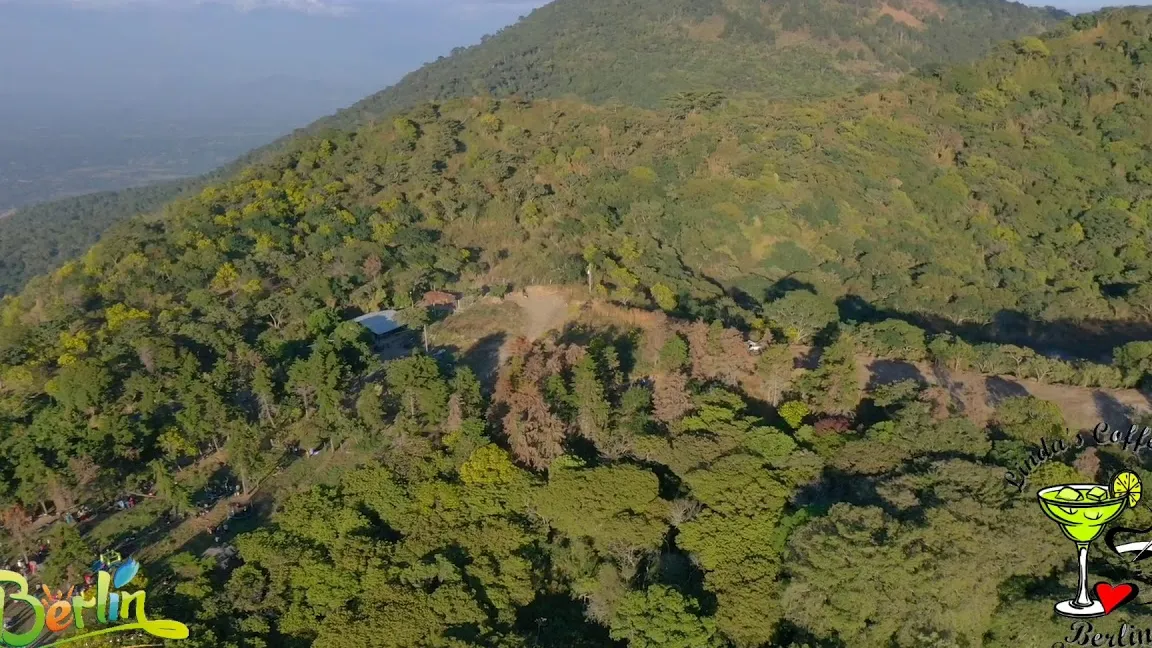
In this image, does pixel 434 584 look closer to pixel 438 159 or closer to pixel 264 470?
pixel 264 470

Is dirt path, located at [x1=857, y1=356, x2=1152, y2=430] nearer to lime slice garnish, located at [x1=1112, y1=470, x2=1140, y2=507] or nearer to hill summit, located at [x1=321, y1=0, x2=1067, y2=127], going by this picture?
lime slice garnish, located at [x1=1112, y1=470, x2=1140, y2=507]

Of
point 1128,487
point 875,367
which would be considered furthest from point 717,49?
point 1128,487

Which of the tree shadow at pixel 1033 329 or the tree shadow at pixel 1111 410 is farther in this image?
the tree shadow at pixel 1033 329

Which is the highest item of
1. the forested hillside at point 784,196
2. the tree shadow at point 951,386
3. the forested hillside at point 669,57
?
the forested hillside at point 669,57

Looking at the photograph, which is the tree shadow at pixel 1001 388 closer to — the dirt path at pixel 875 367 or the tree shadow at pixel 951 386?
the dirt path at pixel 875 367

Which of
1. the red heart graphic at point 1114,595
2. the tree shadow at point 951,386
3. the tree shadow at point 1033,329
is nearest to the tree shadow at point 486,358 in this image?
the tree shadow at point 951,386

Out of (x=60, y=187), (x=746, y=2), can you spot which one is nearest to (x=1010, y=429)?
(x=746, y=2)

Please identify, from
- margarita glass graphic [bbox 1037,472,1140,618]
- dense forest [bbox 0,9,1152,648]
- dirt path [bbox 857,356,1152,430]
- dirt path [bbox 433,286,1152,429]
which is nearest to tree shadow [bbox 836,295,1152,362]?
dense forest [bbox 0,9,1152,648]

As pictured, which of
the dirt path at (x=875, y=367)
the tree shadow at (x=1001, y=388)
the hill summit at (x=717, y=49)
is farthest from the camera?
the hill summit at (x=717, y=49)

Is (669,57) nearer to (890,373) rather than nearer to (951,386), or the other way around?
(890,373)
